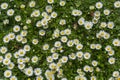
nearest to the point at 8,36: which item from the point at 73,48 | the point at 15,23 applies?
the point at 15,23

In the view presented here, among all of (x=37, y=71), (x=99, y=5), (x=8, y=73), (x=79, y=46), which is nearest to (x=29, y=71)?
(x=37, y=71)

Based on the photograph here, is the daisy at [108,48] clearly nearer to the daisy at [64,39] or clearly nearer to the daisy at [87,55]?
the daisy at [87,55]

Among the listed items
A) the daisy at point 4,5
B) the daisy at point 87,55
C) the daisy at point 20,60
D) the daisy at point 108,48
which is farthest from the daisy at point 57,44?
the daisy at point 4,5

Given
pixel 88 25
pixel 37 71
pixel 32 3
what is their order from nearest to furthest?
pixel 37 71, pixel 88 25, pixel 32 3

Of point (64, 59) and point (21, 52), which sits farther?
point (21, 52)

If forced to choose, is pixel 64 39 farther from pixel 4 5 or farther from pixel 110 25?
pixel 4 5

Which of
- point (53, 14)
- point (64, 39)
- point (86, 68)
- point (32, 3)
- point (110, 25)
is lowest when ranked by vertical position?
point (86, 68)

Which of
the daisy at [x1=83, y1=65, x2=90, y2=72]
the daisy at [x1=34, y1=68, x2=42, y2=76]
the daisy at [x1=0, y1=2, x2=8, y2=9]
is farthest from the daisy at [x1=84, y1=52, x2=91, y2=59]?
the daisy at [x1=0, y1=2, x2=8, y2=9]

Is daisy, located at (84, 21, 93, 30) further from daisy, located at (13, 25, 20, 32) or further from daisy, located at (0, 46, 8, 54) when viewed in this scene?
daisy, located at (0, 46, 8, 54)
